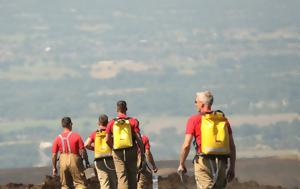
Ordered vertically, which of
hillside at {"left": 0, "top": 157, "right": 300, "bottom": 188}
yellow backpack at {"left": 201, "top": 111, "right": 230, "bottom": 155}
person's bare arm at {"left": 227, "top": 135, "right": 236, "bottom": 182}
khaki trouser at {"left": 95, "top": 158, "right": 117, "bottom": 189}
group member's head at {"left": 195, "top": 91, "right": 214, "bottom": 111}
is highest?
group member's head at {"left": 195, "top": 91, "right": 214, "bottom": 111}

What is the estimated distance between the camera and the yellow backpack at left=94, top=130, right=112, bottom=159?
2320cm

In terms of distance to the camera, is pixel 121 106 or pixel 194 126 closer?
pixel 194 126

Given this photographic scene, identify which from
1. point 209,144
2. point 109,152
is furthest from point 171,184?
point 209,144

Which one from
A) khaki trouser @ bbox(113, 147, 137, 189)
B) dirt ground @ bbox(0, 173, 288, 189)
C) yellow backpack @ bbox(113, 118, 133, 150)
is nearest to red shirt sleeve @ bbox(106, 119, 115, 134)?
yellow backpack @ bbox(113, 118, 133, 150)

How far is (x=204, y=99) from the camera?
50.6 ft

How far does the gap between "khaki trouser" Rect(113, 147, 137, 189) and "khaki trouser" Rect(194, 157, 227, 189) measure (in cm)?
584

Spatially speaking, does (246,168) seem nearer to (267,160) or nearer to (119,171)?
(267,160)

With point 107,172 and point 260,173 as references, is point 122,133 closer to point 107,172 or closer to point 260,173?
point 107,172

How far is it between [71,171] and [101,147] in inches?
43.4

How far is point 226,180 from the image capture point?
15891mm

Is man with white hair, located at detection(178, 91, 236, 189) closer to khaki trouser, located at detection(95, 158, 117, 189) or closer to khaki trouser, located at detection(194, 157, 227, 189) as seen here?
khaki trouser, located at detection(194, 157, 227, 189)

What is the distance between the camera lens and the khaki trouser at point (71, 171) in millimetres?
22281

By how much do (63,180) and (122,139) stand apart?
2.13 m

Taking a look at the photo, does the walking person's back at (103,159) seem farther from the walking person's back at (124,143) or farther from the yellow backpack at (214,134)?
the yellow backpack at (214,134)
